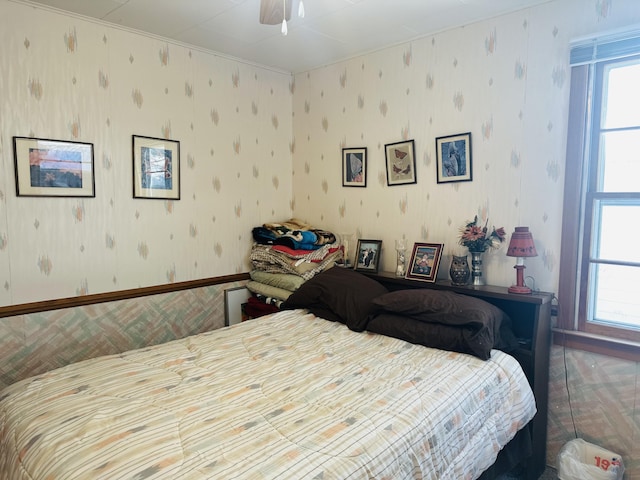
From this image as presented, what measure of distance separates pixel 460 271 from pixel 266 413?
1.51 meters

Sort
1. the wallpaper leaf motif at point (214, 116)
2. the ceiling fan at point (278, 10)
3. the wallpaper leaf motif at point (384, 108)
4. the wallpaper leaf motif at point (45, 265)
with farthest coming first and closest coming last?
the wallpaper leaf motif at point (214, 116) < the wallpaper leaf motif at point (384, 108) < the wallpaper leaf motif at point (45, 265) < the ceiling fan at point (278, 10)

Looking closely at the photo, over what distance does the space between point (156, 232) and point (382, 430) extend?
6.86 feet

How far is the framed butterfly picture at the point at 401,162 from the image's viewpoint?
9.30 feet

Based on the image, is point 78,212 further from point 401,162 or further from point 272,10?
point 401,162

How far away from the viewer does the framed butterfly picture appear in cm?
284

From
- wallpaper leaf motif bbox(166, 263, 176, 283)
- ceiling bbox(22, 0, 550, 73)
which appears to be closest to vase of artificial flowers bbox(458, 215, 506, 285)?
ceiling bbox(22, 0, 550, 73)

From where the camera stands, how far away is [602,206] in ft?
7.06

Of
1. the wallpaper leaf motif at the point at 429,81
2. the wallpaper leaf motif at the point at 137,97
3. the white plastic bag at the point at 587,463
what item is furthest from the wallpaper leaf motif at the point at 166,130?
the white plastic bag at the point at 587,463

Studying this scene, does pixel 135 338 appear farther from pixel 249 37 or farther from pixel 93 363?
pixel 249 37

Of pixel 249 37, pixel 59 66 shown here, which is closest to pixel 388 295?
pixel 249 37

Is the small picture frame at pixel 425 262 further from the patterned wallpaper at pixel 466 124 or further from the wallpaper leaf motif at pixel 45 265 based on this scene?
the wallpaper leaf motif at pixel 45 265

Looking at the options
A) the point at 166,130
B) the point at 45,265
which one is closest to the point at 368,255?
the point at 166,130

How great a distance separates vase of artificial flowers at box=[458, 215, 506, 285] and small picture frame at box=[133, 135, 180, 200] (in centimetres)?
200

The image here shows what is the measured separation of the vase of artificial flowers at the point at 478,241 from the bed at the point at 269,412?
0.56m
